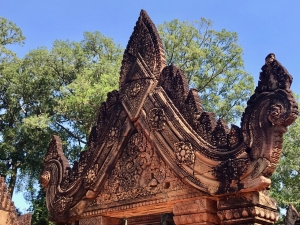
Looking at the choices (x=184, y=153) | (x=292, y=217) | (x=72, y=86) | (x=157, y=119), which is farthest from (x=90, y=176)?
(x=72, y=86)

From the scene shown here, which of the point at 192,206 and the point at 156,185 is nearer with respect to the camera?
the point at 192,206

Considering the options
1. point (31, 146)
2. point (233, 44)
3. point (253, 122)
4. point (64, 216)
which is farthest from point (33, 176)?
point (253, 122)

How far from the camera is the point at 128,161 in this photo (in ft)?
23.4

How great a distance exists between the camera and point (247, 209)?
17.9 ft

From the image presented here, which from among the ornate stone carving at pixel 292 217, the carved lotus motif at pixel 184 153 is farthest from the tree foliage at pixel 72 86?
the carved lotus motif at pixel 184 153

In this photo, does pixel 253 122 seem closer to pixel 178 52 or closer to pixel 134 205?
pixel 134 205

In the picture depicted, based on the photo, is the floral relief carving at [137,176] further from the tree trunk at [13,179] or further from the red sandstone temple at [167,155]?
the tree trunk at [13,179]

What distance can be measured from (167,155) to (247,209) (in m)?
1.57

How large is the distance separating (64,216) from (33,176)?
17472 mm

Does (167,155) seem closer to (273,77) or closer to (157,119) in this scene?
(157,119)

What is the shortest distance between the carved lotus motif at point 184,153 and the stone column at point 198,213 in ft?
1.99

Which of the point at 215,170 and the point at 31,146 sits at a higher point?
the point at 31,146

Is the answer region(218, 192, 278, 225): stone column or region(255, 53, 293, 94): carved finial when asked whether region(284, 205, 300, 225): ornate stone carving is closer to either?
region(218, 192, 278, 225): stone column

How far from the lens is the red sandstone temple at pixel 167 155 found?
5500mm
